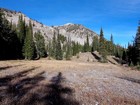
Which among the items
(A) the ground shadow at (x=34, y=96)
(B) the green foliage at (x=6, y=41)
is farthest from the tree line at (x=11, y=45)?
(A) the ground shadow at (x=34, y=96)

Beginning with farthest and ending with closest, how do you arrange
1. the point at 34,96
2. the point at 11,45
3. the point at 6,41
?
the point at 11,45 < the point at 6,41 < the point at 34,96

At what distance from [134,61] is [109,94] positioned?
67.4 metres

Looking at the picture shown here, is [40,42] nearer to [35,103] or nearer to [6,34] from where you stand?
[6,34]

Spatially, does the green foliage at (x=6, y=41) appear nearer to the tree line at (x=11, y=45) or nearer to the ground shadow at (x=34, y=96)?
the tree line at (x=11, y=45)

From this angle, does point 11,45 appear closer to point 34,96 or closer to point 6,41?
point 6,41

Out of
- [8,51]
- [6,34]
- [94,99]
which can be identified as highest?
[6,34]

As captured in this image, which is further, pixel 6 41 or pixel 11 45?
pixel 11 45

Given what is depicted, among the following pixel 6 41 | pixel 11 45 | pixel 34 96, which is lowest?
pixel 34 96

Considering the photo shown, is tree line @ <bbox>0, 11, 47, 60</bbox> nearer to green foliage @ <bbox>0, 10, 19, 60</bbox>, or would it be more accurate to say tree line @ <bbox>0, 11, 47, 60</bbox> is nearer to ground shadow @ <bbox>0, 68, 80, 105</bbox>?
green foliage @ <bbox>0, 10, 19, 60</bbox>

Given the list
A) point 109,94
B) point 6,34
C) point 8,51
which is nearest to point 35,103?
point 109,94

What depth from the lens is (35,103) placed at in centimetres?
1139

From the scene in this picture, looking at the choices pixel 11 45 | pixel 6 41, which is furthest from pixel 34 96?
pixel 11 45

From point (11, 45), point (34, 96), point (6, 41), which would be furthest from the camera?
point (11, 45)

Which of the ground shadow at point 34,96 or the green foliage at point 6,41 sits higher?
the green foliage at point 6,41
